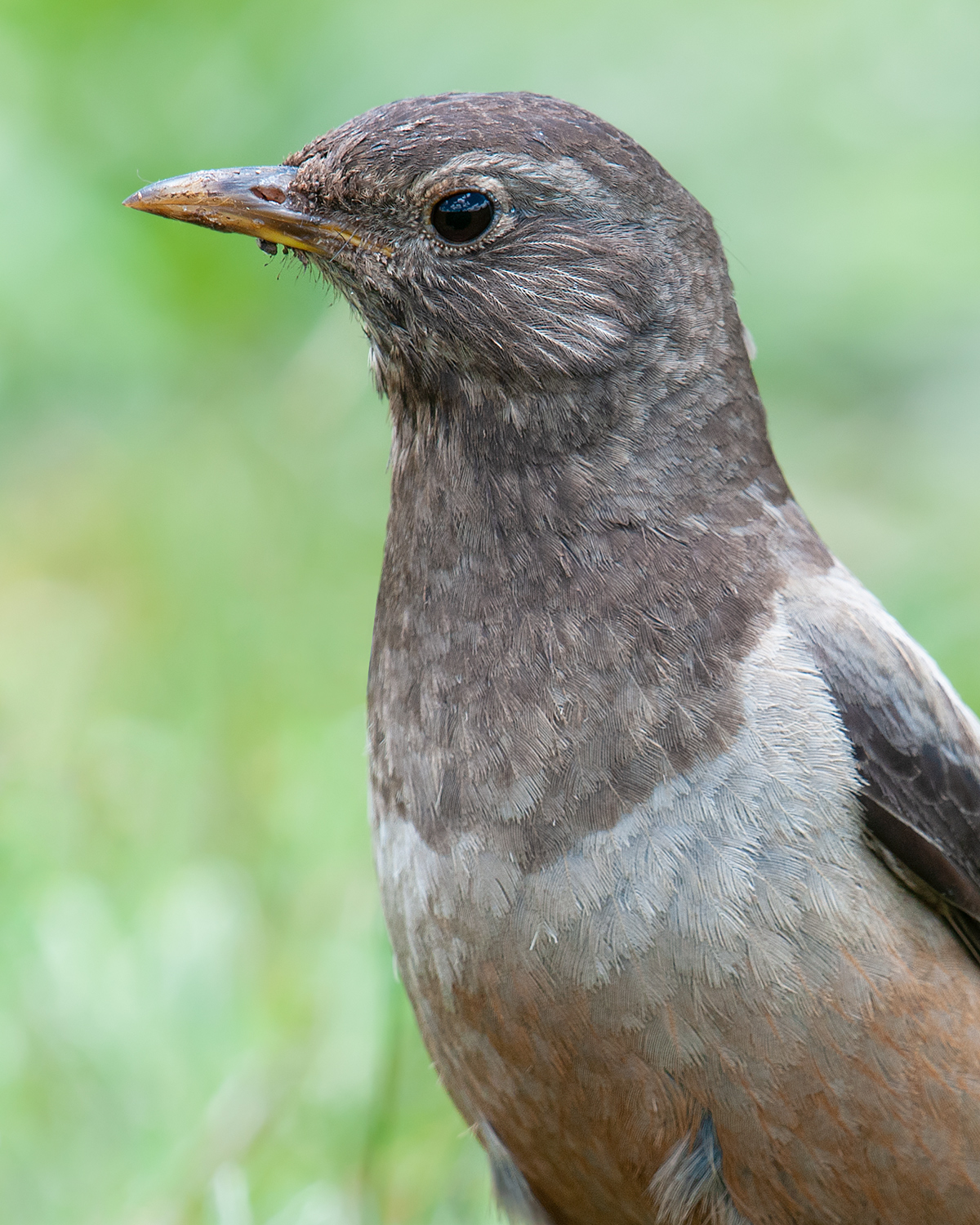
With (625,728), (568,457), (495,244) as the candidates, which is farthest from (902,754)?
(495,244)

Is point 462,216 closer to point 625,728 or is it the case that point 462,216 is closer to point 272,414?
point 625,728

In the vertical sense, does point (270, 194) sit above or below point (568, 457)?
above

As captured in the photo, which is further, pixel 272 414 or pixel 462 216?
pixel 272 414

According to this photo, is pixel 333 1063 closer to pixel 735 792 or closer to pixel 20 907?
pixel 20 907

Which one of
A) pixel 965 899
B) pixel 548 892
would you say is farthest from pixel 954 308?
pixel 548 892

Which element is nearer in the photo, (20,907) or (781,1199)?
(781,1199)

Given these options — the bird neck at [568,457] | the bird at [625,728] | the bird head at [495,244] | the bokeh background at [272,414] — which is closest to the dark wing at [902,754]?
the bird at [625,728]

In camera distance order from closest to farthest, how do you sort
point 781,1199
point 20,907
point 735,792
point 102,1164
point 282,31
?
point 735,792, point 781,1199, point 102,1164, point 20,907, point 282,31
